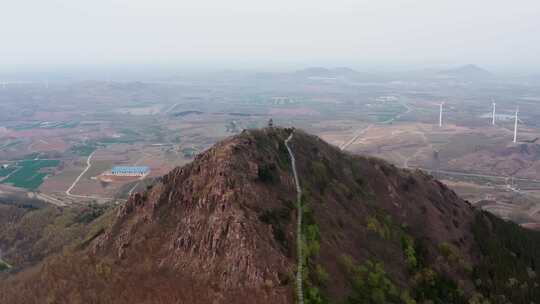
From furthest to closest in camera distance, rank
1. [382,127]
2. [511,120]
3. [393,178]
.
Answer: [511,120], [382,127], [393,178]

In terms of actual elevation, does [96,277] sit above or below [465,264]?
above

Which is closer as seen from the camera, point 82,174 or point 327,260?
point 327,260

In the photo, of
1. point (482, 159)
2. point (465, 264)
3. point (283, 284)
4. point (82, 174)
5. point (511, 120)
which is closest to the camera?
point (283, 284)

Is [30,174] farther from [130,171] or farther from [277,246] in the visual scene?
[277,246]

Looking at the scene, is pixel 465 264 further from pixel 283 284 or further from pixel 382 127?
pixel 382 127

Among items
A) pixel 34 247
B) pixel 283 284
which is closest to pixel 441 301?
pixel 283 284

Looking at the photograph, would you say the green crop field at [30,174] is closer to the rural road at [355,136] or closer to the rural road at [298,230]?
the rural road at [355,136]

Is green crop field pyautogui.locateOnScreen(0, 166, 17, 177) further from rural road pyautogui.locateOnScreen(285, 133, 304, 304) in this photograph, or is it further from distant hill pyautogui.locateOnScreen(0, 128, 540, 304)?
rural road pyautogui.locateOnScreen(285, 133, 304, 304)
